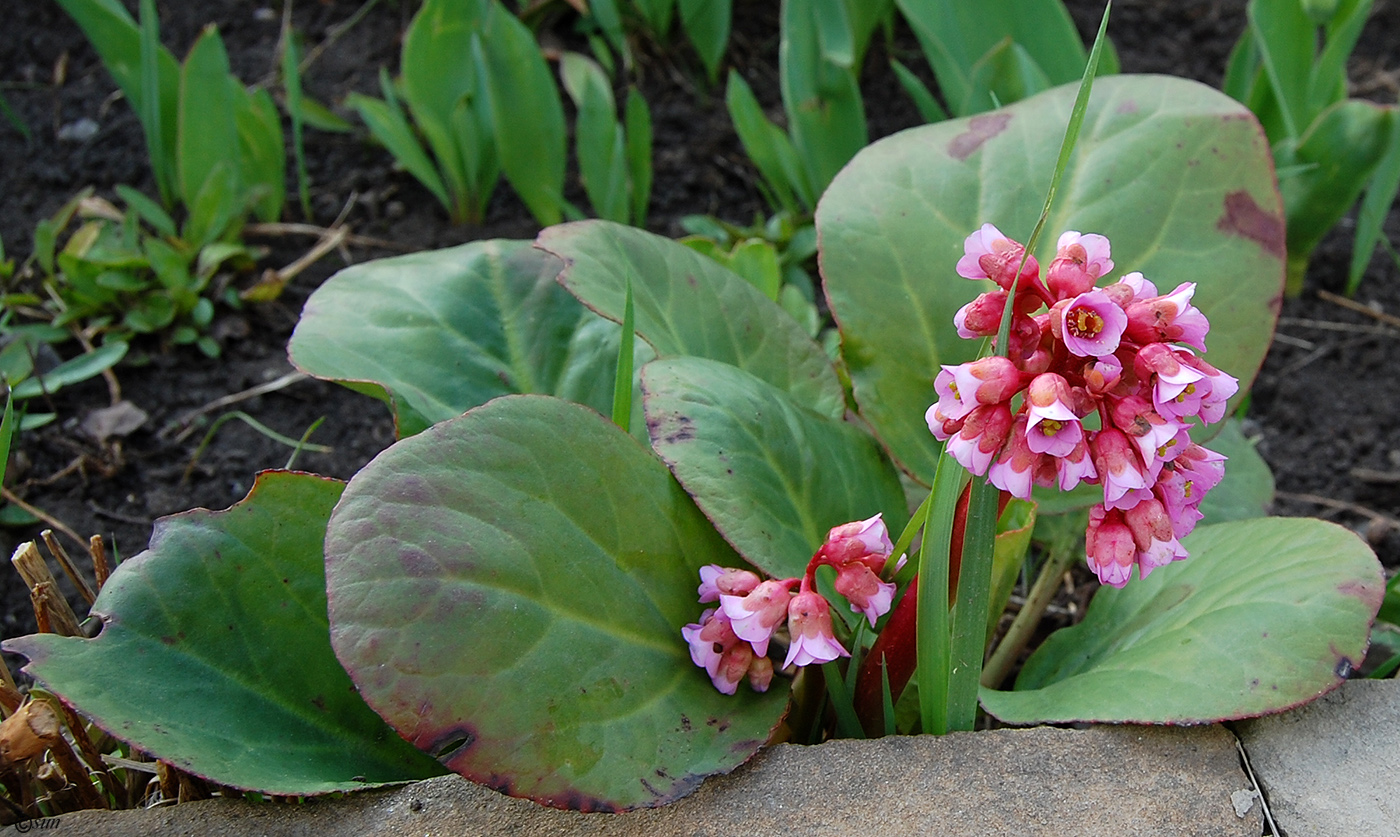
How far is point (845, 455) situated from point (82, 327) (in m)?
1.41

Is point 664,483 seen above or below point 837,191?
below

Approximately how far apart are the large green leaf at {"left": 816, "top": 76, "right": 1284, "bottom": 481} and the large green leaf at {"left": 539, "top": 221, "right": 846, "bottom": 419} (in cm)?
8

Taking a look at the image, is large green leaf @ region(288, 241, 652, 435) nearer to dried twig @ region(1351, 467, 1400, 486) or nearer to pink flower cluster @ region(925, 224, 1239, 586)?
pink flower cluster @ region(925, 224, 1239, 586)

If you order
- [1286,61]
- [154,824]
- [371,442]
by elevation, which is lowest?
[371,442]

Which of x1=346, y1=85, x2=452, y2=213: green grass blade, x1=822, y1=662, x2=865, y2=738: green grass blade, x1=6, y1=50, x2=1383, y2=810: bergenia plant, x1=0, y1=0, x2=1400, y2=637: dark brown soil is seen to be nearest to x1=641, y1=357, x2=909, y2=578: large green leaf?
x1=6, y1=50, x2=1383, y2=810: bergenia plant

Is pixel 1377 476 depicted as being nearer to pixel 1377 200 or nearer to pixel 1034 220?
pixel 1377 200

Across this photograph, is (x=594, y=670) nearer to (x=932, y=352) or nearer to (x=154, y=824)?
(x=154, y=824)

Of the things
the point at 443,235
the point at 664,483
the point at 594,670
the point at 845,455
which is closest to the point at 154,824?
the point at 594,670

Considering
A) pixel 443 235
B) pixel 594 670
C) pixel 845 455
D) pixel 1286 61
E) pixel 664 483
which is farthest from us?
pixel 443 235

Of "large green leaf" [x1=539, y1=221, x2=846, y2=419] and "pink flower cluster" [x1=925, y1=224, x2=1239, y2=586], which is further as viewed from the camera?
"large green leaf" [x1=539, y1=221, x2=846, y2=419]

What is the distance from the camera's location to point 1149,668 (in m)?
1.13

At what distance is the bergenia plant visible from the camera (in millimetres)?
944

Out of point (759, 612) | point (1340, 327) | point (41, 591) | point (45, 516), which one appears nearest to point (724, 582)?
point (759, 612)

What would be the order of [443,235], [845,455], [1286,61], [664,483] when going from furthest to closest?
[443,235]
[1286,61]
[845,455]
[664,483]
